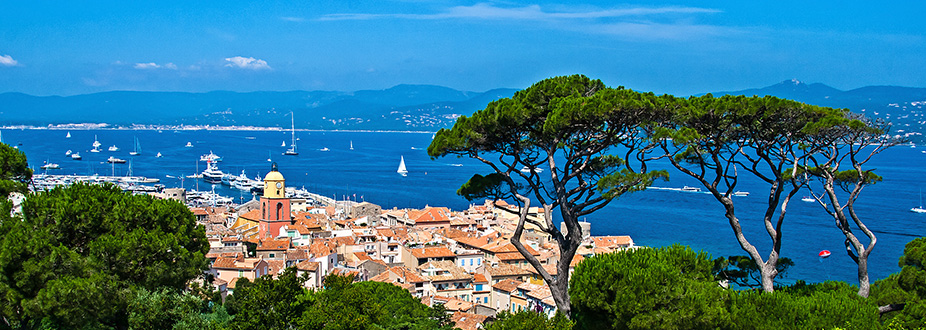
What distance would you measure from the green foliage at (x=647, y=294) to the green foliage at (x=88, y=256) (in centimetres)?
626

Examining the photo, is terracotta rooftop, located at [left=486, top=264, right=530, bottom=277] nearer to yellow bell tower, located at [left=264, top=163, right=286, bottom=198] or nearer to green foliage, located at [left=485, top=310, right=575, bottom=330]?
yellow bell tower, located at [left=264, top=163, right=286, bottom=198]

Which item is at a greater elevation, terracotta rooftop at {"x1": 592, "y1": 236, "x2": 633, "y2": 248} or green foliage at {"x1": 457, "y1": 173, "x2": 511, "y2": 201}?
green foliage at {"x1": 457, "y1": 173, "x2": 511, "y2": 201}

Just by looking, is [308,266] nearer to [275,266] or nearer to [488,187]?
[275,266]

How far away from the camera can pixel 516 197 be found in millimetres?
11312

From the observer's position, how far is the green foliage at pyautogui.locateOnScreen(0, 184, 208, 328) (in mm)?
10758

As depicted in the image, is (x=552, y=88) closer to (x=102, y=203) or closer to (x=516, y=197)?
(x=516, y=197)

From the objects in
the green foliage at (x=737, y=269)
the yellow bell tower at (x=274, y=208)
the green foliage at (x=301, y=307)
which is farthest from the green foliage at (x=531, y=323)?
the yellow bell tower at (x=274, y=208)

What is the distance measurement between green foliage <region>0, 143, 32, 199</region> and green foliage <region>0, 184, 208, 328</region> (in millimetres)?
813

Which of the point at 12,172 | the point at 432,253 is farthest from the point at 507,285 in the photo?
the point at 12,172

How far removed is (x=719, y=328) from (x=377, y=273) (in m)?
19.5

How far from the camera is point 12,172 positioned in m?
13.5

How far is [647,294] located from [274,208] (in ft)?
93.3

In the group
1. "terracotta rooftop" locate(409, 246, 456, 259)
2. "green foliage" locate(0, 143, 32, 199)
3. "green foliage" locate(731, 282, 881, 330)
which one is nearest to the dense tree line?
"green foliage" locate(731, 282, 881, 330)

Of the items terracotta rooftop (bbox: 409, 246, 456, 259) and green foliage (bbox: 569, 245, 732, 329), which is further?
terracotta rooftop (bbox: 409, 246, 456, 259)
